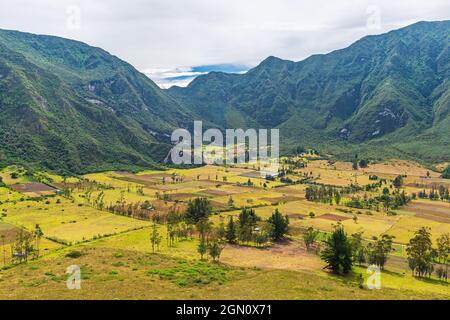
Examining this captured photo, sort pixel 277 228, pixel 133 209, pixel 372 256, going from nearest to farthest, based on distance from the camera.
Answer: pixel 372 256 → pixel 277 228 → pixel 133 209

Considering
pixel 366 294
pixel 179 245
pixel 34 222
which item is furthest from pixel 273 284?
pixel 34 222

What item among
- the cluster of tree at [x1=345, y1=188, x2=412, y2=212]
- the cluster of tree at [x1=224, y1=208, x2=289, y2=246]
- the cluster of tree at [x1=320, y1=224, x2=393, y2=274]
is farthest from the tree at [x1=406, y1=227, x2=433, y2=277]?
the cluster of tree at [x1=345, y1=188, x2=412, y2=212]

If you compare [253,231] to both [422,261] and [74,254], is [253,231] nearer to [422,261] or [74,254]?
[422,261]

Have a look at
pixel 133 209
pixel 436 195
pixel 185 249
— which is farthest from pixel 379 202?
pixel 185 249

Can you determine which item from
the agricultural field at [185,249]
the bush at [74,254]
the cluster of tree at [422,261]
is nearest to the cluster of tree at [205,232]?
the agricultural field at [185,249]

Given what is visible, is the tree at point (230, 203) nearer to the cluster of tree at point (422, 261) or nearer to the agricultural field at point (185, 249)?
the agricultural field at point (185, 249)

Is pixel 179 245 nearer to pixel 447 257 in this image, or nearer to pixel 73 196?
A: pixel 447 257

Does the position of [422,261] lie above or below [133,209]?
above

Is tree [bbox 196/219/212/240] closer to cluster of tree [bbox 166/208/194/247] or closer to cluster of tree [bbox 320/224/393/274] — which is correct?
cluster of tree [bbox 166/208/194/247]
